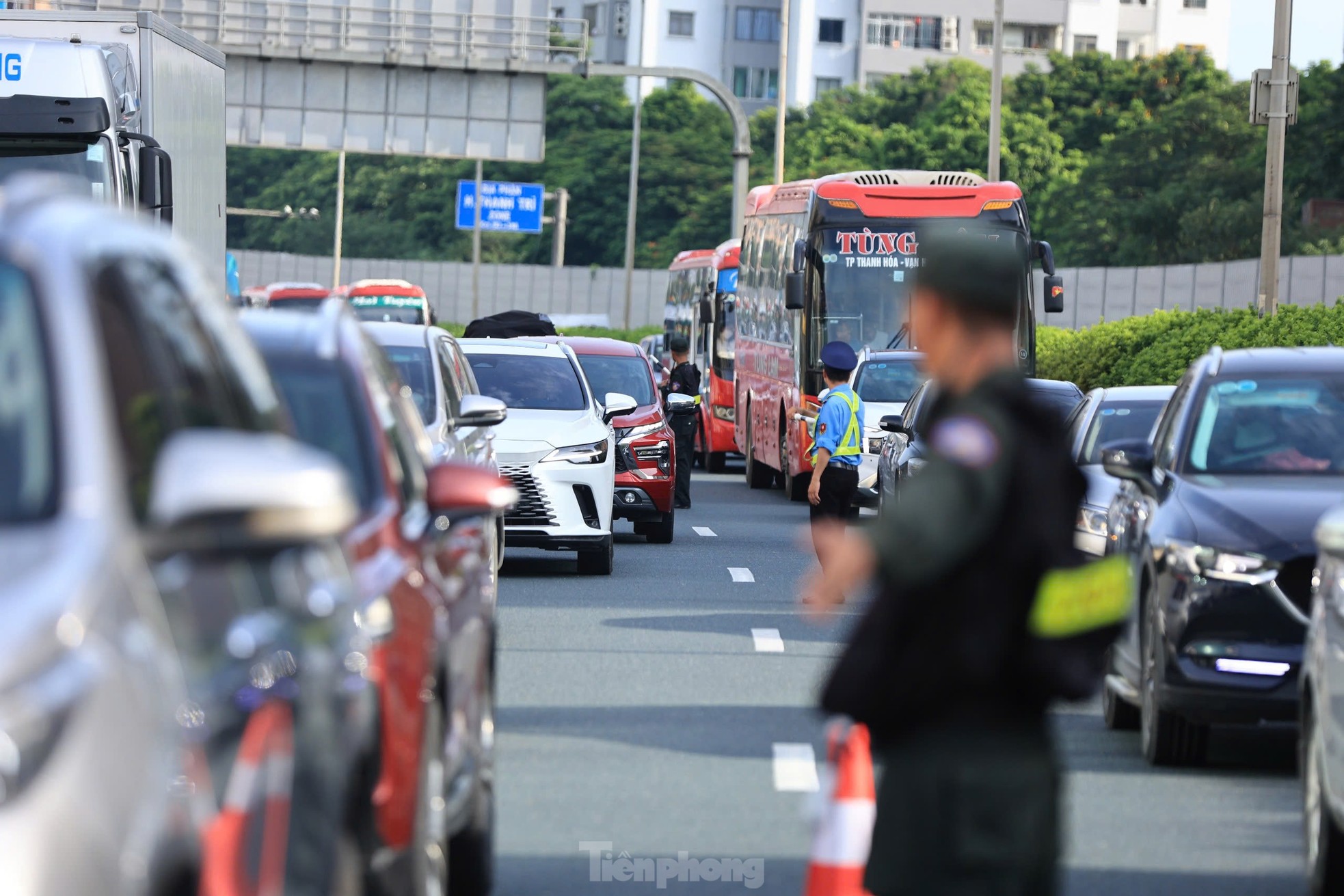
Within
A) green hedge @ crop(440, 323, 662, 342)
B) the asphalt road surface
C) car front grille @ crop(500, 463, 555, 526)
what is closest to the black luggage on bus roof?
car front grille @ crop(500, 463, 555, 526)

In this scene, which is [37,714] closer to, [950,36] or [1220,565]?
[1220,565]

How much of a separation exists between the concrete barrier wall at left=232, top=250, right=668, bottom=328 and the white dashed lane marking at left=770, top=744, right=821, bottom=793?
73.6 m

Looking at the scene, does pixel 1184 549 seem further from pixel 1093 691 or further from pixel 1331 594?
pixel 1093 691

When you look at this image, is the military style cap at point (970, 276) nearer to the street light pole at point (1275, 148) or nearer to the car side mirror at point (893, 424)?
the car side mirror at point (893, 424)

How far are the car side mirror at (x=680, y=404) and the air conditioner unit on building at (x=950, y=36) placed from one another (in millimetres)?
91815

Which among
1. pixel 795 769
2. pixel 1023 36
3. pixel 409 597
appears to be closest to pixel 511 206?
pixel 1023 36

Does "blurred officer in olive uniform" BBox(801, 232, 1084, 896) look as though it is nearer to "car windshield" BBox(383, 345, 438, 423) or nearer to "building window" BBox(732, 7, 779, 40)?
"car windshield" BBox(383, 345, 438, 423)

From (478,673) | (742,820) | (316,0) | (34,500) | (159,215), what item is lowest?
(742,820)

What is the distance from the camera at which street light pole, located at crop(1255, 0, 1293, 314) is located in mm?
25703

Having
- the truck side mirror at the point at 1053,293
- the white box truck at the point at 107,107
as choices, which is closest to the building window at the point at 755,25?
the truck side mirror at the point at 1053,293

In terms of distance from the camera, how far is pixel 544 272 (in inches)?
3442

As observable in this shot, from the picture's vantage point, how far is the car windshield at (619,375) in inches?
890

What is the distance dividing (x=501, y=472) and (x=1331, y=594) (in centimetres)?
1057

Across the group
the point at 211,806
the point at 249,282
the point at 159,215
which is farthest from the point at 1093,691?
the point at 249,282
